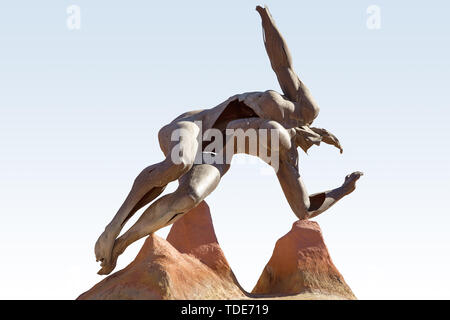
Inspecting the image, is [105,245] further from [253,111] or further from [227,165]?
[253,111]

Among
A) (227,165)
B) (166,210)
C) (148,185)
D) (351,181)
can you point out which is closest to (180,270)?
(166,210)

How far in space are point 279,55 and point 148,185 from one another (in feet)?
8.76

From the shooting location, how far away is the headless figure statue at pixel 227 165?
10.3m

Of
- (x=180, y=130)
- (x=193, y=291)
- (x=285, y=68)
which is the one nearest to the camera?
(x=193, y=291)

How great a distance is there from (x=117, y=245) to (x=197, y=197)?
1.11m

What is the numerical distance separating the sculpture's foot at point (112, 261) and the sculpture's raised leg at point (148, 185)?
0.13ft

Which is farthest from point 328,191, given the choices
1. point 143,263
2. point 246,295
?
point 143,263

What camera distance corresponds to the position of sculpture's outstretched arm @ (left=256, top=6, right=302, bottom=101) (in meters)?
11.5

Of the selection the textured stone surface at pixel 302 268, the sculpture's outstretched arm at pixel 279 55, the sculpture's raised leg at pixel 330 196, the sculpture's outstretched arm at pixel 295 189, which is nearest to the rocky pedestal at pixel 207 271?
the textured stone surface at pixel 302 268

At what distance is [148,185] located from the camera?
10344mm

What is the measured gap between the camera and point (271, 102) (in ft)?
36.7

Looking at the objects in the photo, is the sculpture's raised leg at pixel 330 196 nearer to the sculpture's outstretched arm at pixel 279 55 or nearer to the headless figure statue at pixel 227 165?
the headless figure statue at pixel 227 165

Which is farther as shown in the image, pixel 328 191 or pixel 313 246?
pixel 328 191
